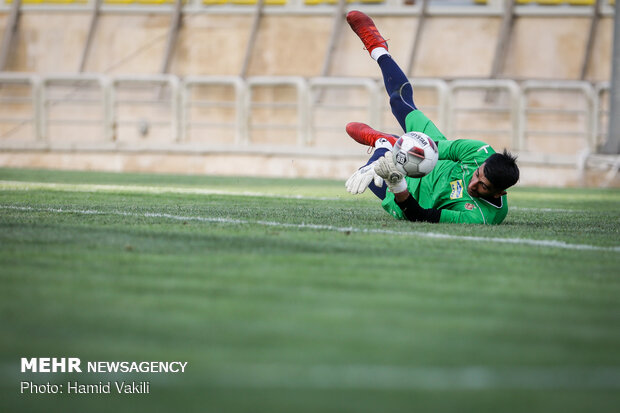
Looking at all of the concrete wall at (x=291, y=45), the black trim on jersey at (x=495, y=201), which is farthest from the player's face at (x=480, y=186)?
the concrete wall at (x=291, y=45)

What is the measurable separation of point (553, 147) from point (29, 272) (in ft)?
54.6

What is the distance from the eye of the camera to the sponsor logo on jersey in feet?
18.9

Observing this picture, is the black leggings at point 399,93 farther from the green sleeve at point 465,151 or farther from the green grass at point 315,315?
the green grass at point 315,315

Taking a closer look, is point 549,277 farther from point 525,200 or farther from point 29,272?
point 525,200

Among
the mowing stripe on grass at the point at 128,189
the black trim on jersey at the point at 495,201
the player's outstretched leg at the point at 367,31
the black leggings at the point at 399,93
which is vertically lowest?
the black trim on jersey at the point at 495,201

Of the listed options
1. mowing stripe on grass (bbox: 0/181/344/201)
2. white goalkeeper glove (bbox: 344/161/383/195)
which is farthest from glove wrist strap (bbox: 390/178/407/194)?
mowing stripe on grass (bbox: 0/181/344/201)

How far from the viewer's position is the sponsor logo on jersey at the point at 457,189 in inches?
227

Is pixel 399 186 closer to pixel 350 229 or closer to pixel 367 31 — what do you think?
pixel 350 229

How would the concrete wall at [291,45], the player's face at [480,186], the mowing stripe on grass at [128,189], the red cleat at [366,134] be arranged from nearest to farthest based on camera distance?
1. the player's face at [480,186]
2. the red cleat at [366,134]
3. the mowing stripe on grass at [128,189]
4. the concrete wall at [291,45]

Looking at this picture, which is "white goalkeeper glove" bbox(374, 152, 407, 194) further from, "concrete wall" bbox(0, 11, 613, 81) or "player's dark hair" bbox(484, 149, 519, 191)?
"concrete wall" bbox(0, 11, 613, 81)

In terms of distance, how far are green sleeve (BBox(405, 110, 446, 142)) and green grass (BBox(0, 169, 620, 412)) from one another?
0.95 m

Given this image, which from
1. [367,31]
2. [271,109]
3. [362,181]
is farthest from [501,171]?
[271,109]

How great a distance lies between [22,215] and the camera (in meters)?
5.66

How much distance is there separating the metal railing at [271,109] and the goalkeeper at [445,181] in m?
8.08
